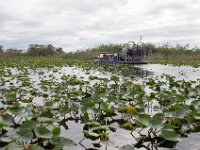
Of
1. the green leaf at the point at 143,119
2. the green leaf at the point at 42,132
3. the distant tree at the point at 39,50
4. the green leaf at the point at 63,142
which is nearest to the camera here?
the green leaf at the point at 63,142

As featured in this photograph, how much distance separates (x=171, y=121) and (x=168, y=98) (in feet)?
3.97

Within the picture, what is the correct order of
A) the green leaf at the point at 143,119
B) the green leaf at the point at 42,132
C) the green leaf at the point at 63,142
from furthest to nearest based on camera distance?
the green leaf at the point at 143,119
the green leaf at the point at 42,132
the green leaf at the point at 63,142

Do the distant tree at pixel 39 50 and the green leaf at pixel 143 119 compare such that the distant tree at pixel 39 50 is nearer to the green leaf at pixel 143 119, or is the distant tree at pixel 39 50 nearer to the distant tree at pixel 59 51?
the distant tree at pixel 59 51

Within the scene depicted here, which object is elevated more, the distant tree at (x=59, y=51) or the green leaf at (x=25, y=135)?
the distant tree at (x=59, y=51)

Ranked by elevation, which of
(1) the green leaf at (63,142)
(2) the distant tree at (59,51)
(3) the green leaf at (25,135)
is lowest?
(1) the green leaf at (63,142)

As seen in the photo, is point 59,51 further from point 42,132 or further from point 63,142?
point 63,142

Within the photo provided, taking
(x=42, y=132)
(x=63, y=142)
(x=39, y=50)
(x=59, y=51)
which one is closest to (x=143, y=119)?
(x=63, y=142)

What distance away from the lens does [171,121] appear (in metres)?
4.75

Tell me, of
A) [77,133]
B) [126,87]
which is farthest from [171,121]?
[126,87]

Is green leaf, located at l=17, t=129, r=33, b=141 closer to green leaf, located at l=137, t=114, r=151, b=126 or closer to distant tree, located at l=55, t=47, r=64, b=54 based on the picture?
green leaf, located at l=137, t=114, r=151, b=126

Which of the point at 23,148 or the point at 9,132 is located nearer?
the point at 23,148

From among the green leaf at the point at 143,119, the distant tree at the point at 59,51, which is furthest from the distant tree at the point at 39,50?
the green leaf at the point at 143,119

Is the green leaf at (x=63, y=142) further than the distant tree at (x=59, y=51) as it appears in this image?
No

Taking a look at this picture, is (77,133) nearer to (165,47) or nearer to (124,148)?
(124,148)
